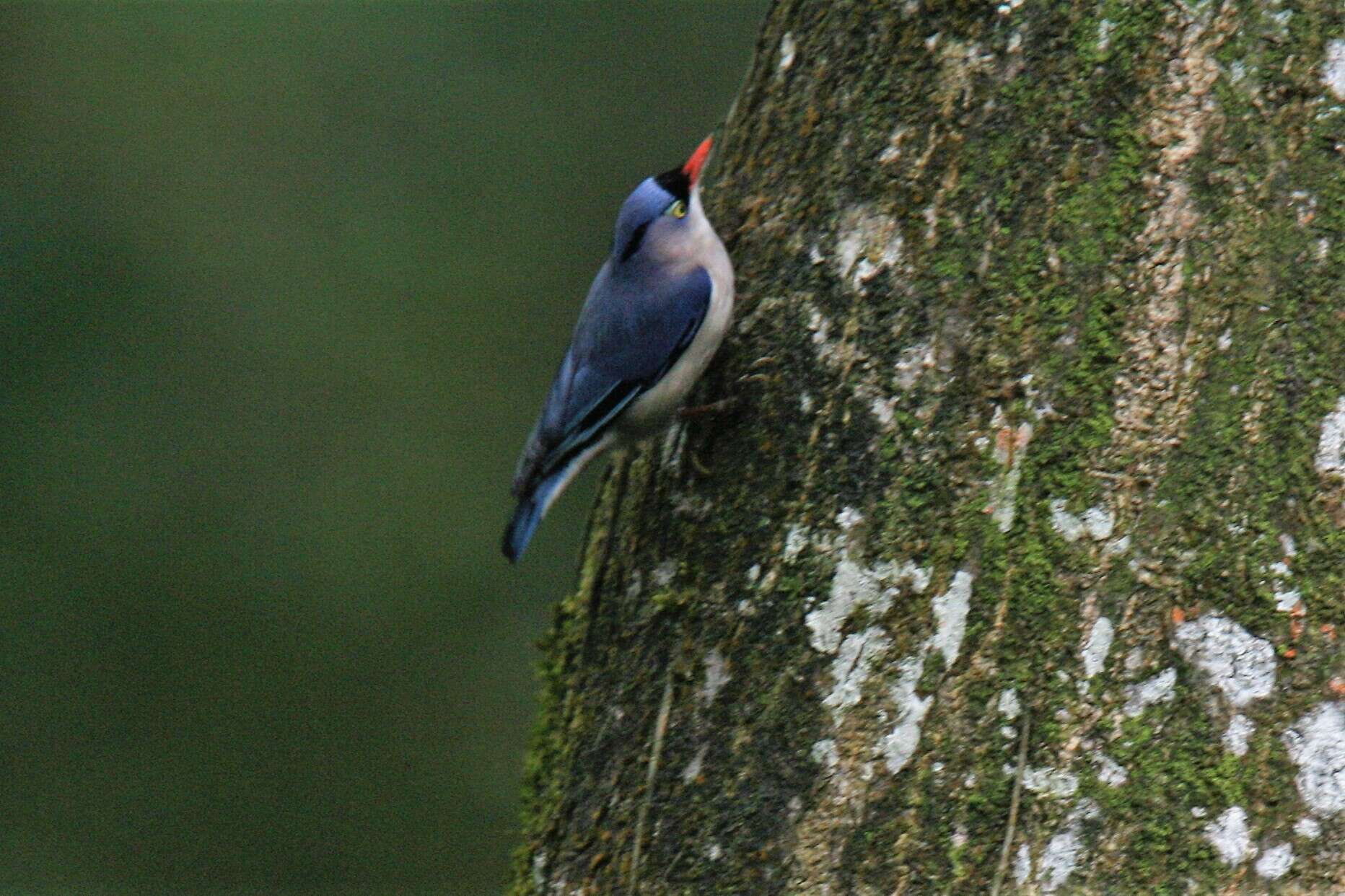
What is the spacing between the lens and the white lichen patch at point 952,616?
199cm

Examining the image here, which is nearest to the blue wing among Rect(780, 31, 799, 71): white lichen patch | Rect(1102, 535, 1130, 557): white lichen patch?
Rect(780, 31, 799, 71): white lichen patch

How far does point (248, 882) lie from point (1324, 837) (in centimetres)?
573

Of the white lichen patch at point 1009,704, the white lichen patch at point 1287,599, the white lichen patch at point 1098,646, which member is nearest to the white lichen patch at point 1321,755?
the white lichen patch at point 1287,599

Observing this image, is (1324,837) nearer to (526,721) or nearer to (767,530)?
(767,530)

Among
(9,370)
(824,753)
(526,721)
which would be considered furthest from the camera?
(526,721)

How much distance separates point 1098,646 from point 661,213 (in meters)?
1.80

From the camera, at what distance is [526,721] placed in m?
6.90

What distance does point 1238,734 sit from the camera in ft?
A: 6.08

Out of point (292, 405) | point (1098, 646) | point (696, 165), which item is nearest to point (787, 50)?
point (696, 165)

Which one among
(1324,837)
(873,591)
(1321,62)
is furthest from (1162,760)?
(1321,62)

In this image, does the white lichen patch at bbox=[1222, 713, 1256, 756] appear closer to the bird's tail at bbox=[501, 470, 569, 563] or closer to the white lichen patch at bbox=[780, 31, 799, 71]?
the white lichen patch at bbox=[780, 31, 799, 71]

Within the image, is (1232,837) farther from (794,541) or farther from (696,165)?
(696,165)

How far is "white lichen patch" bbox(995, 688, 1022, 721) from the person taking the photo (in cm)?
193

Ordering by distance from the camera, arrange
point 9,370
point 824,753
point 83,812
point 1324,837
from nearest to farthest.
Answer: point 1324,837 < point 824,753 < point 9,370 < point 83,812
